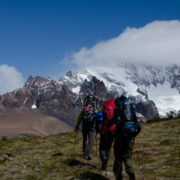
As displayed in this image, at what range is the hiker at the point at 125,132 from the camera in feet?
35.3

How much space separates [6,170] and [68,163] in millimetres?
3368

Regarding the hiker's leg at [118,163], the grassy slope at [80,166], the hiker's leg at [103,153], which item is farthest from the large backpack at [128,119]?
the hiker's leg at [103,153]

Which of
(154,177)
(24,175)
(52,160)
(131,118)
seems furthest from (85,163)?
(131,118)

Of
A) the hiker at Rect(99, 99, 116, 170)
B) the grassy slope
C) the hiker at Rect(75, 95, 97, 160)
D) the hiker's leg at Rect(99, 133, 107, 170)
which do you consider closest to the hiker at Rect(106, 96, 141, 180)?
the grassy slope

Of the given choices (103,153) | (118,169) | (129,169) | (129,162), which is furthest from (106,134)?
(129,169)

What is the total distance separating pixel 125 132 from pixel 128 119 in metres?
0.53

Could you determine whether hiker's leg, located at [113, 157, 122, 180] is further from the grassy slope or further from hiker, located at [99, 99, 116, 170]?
hiker, located at [99, 99, 116, 170]

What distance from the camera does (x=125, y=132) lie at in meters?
10.8

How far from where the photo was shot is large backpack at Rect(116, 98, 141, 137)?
10.8 meters

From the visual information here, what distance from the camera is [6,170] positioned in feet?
48.9

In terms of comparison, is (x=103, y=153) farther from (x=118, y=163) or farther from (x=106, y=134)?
(x=118, y=163)

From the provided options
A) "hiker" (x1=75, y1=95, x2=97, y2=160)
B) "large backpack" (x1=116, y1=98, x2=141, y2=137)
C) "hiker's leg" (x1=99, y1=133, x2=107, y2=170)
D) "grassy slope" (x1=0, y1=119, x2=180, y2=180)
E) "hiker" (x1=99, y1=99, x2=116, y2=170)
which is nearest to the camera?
"large backpack" (x1=116, y1=98, x2=141, y2=137)

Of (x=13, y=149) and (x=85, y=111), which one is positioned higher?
(x=85, y=111)

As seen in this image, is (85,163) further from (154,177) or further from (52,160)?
(154,177)
